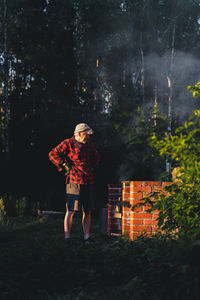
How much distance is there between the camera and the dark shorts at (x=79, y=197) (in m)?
5.91

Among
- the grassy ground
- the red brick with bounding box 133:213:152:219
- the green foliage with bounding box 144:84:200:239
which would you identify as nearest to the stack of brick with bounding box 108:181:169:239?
the red brick with bounding box 133:213:152:219

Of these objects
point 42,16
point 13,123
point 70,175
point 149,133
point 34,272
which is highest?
point 42,16

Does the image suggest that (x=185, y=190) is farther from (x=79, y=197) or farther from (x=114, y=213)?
(x=114, y=213)

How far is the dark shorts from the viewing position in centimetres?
591

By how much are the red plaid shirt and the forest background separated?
8056 mm

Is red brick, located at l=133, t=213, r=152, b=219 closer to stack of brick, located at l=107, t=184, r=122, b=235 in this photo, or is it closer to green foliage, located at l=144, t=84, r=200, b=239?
stack of brick, located at l=107, t=184, r=122, b=235

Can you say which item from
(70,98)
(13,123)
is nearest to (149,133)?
(13,123)

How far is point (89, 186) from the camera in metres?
6.05

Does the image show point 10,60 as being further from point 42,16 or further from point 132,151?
point 132,151

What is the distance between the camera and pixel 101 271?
379 centimetres

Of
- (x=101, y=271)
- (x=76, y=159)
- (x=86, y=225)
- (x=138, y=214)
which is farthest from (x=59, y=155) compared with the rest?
(x=101, y=271)

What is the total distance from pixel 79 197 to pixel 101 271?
222cm

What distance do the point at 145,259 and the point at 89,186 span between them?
236 centimetres

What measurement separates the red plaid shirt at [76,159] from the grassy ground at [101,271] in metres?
1.08
